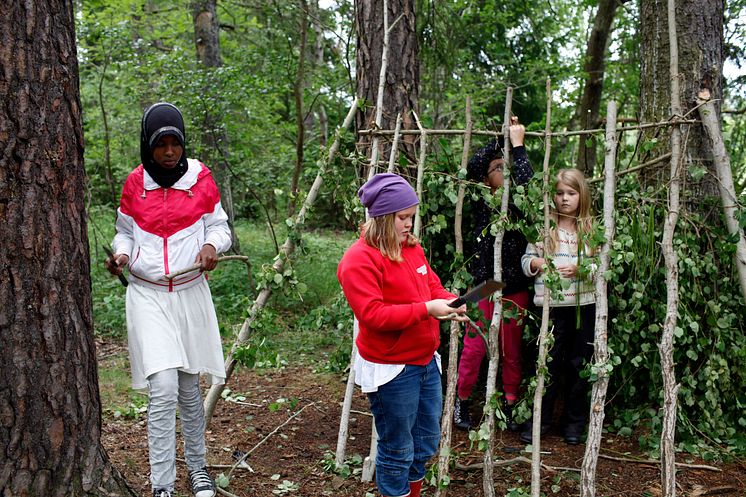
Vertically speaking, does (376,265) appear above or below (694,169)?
below

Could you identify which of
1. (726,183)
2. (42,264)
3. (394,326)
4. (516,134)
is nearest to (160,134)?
(42,264)

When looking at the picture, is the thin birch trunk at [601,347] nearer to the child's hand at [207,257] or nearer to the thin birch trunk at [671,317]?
the thin birch trunk at [671,317]

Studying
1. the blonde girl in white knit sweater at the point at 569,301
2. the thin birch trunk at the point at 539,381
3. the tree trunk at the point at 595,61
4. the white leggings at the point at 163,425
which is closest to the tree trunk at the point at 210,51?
the tree trunk at the point at 595,61

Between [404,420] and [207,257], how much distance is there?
47.5 inches

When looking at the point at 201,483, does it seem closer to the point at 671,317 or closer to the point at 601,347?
the point at 601,347

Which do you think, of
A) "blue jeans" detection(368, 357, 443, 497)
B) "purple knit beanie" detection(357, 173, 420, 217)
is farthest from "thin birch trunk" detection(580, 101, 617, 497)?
"purple knit beanie" detection(357, 173, 420, 217)

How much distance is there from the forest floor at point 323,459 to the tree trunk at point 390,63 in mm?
1862

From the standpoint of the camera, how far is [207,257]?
3191 millimetres

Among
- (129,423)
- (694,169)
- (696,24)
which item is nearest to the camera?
(694,169)

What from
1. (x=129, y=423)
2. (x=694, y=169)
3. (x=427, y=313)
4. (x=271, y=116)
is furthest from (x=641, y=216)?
(x=271, y=116)

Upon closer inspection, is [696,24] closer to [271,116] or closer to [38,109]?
[38,109]

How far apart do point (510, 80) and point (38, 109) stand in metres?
8.65

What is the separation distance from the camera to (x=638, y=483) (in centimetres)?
360

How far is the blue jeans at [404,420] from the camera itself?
2814 mm
